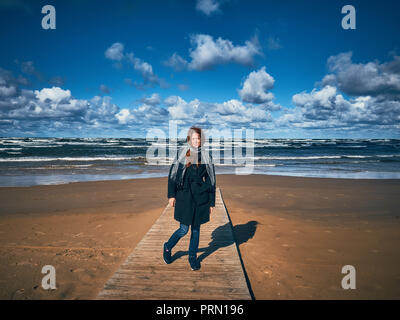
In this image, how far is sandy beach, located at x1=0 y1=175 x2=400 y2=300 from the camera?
3695 millimetres

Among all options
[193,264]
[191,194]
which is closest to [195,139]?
[191,194]

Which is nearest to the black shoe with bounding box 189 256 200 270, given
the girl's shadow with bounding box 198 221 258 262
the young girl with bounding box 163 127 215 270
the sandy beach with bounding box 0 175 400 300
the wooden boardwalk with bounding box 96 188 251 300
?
the wooden boardwalk with bounding box 96 188 251 300

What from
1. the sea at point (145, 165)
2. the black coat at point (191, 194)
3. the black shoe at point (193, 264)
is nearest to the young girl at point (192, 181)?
the black coat at point (191, 194)

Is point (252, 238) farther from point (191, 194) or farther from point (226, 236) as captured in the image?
point (191, 194)

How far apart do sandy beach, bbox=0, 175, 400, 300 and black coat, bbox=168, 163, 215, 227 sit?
1527mm

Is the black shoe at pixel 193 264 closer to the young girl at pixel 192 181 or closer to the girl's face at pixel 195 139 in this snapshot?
the young girl at pixel 192 181

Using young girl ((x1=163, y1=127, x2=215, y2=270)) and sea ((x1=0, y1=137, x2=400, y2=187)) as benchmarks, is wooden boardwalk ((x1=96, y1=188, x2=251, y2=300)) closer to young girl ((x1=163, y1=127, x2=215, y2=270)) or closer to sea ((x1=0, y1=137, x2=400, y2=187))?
young girl ((x1=163, y1=127, x2=215, y2=270))

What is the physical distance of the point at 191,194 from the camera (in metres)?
3.57

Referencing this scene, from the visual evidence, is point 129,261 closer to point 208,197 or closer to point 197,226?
point 197,226

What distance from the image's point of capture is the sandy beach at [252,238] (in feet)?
12.1

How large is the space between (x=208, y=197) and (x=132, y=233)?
3.14m

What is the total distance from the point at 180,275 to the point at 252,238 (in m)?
2.53
